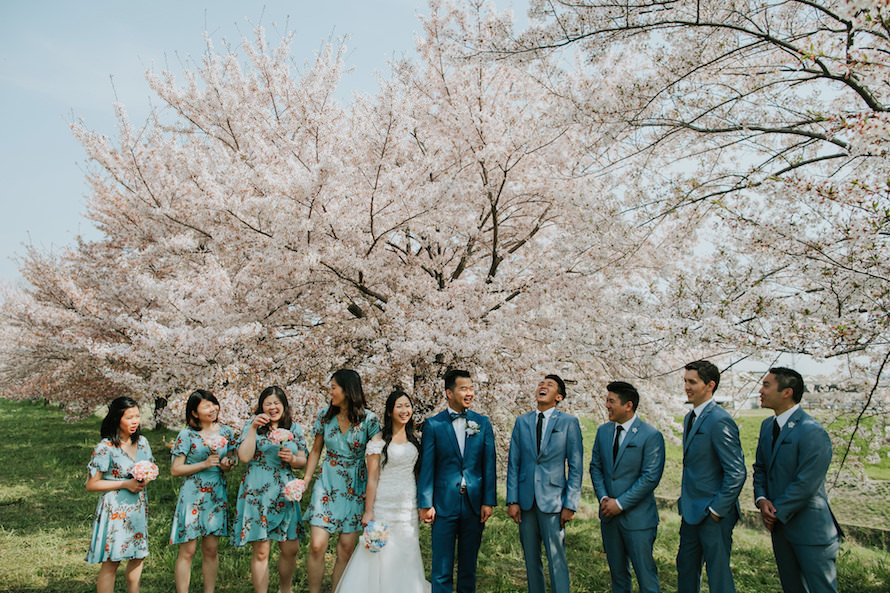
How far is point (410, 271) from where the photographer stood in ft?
27.3

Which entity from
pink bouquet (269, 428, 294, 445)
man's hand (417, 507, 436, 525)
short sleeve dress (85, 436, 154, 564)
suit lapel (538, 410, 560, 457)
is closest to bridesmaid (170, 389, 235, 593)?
short sleeve dress (85, 436, 154, 564)

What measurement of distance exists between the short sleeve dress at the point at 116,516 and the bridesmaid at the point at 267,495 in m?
0.71

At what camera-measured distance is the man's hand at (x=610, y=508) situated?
3.92 meters

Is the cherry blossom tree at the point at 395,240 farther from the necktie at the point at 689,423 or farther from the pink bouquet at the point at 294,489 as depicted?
the pink bouquet at the point at 294,489

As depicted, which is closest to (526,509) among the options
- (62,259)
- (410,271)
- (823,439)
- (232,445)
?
(823,439)

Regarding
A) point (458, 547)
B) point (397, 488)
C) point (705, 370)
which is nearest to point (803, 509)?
point (705, 370)

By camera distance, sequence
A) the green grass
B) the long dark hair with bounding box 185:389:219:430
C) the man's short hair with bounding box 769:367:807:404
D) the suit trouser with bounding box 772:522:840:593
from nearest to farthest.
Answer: the suit trouser with bounding box 772:522:840:593
the man's short hair with bounding box 769:367:807:404
the long dark hair with bounding box 185:389:219:430
the green grass

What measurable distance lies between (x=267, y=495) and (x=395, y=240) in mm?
4606

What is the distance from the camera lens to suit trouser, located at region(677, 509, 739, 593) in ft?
12.1

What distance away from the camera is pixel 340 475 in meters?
4.35

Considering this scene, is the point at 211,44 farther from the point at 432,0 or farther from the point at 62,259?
the point at 62,259

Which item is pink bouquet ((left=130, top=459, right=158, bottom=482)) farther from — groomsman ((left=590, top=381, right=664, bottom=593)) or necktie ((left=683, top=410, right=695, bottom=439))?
necktie ((left=683, top=410, right=695, bottom=439))

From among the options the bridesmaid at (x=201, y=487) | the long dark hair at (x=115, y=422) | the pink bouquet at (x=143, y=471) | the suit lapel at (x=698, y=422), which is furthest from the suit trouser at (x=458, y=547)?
the long dark hair at (x=115, y=422)

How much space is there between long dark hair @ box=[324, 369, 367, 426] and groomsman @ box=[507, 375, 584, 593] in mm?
1269
